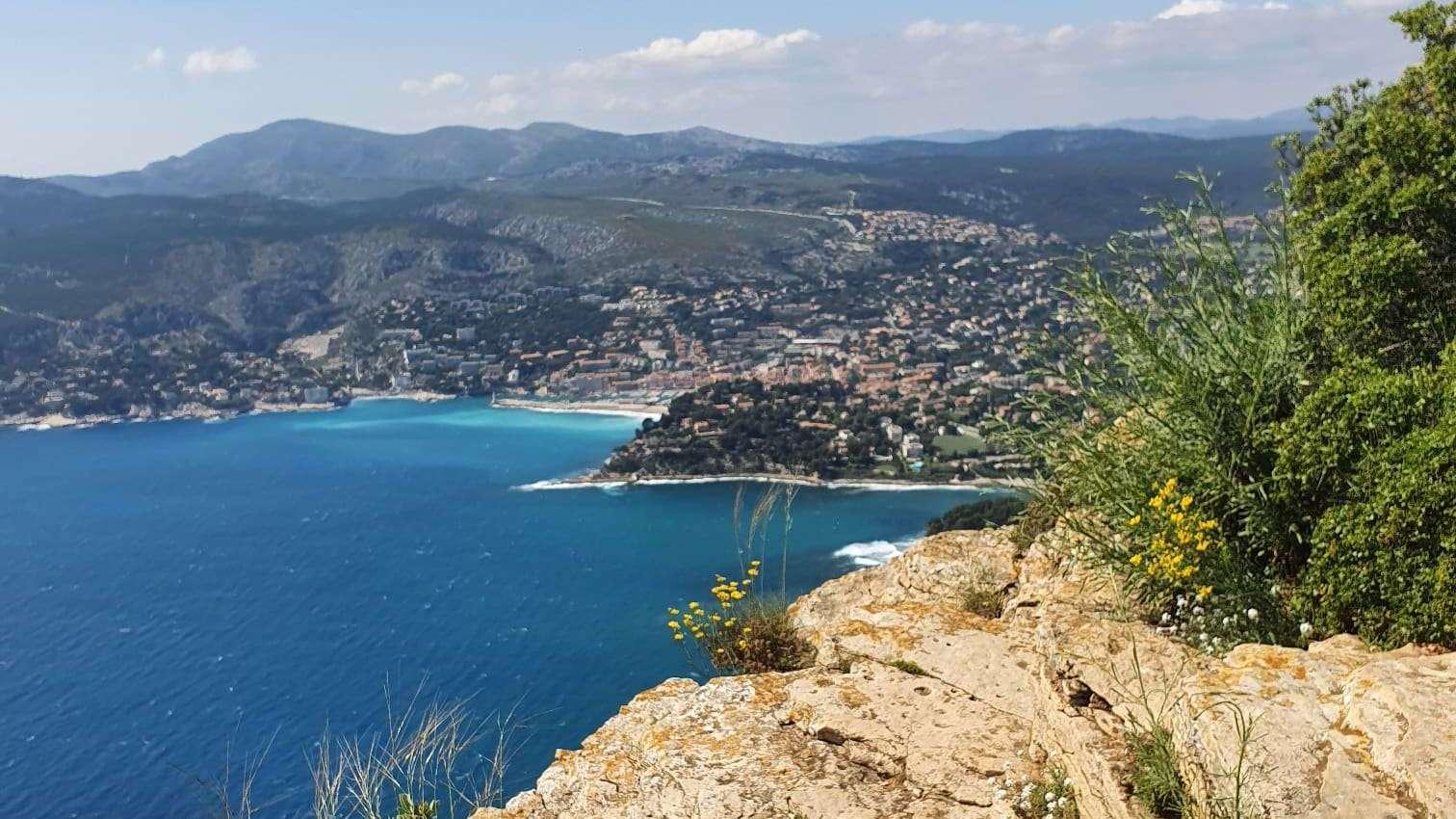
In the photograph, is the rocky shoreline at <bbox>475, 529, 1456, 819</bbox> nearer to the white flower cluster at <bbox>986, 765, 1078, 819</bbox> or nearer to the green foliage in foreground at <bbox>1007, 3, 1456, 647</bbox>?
the white flower cluster at <bbox>986, 765, 1078, 819</bbox>

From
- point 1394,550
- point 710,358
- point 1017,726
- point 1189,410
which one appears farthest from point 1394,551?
point 710,358

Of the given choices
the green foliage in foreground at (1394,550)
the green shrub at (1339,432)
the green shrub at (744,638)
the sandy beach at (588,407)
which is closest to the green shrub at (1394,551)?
the green foliage in foreground at (1394,550)

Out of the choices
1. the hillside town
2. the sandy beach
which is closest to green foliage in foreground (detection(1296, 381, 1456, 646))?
the hillside town

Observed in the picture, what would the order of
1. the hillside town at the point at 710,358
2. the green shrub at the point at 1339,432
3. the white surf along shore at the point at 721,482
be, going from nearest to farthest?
the green shrub at the point at 1339,432
the white surf along shore at the point at 721,482
the hillside town at the point at 710,358

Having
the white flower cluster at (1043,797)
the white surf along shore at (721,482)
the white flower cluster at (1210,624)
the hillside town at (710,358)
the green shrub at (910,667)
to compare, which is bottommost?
the white surf along shore at (721,482)

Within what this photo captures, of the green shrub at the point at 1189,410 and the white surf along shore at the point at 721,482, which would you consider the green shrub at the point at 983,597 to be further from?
the white surf along shore at the point at 721,482

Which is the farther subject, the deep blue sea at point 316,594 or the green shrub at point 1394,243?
the deep blue sea at point 316,594
